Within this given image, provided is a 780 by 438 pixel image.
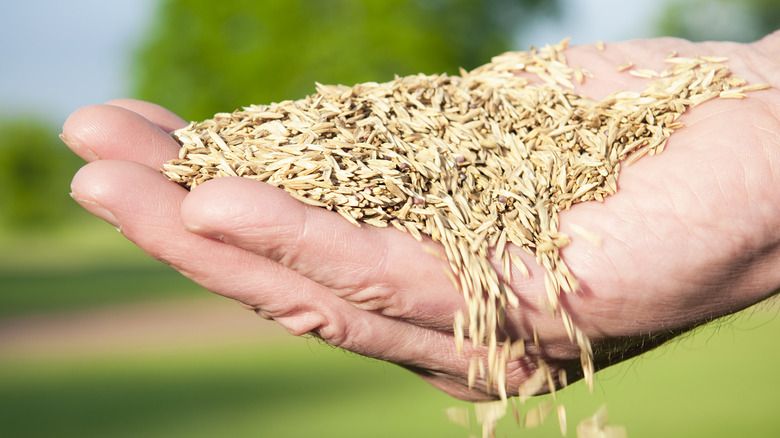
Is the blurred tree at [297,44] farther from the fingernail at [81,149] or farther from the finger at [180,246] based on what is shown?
the finger at [180,246]

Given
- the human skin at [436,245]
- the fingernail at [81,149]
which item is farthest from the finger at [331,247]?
the fingernail at [81,149]

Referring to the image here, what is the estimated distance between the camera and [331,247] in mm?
2414

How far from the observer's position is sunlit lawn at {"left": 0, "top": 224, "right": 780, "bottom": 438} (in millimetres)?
8484

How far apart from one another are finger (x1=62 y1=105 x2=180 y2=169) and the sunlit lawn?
14.8 feet

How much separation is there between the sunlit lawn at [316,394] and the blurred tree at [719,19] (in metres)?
20.5

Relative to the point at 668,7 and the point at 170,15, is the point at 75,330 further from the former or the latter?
the point at 668,7

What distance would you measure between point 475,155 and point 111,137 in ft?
4.72

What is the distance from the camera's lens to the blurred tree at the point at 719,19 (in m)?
31.0

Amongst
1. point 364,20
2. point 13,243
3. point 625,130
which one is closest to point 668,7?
point 364,20

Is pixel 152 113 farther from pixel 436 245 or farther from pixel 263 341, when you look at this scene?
pixel 263 341

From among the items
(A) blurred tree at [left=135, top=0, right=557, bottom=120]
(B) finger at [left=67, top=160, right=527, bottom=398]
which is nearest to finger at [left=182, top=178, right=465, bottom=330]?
(B) finger at [left=67, top=160, right=527, bottom=398]

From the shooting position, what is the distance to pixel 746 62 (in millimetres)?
3537

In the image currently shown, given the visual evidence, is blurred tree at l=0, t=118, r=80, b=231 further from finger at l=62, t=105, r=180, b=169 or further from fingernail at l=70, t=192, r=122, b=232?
fingernail at l=70, t=192, r=122, b=232

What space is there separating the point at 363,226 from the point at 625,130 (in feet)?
4.27
